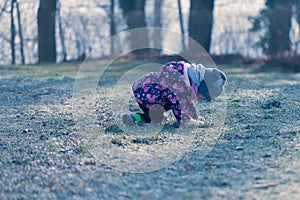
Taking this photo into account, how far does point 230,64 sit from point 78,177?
431 inches

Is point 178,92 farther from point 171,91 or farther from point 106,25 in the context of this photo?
point 106,25

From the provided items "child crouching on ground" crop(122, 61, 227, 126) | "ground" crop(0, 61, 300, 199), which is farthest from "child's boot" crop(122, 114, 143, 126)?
"ground" crop(0, 61, 300, 199)

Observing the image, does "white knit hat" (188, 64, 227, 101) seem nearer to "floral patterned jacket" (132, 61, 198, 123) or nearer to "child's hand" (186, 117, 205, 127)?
"floral patterned jacket" (132, 61, 198, 123)

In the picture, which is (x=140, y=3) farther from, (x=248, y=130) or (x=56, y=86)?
(x=248, y=130)

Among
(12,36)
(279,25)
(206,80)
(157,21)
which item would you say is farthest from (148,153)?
(12,36)

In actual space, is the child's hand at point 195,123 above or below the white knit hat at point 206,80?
below

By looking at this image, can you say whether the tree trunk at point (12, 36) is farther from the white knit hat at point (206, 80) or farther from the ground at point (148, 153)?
the white knit hat at point (206, 80)

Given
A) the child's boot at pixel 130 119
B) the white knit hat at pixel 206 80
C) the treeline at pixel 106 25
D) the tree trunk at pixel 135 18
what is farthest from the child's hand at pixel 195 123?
the tree trunk at pixel 135 18

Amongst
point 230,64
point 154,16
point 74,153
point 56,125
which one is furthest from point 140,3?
point 74,153

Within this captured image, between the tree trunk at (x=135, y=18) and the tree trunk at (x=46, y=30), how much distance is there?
3427 mm

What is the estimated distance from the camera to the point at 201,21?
16594 mm

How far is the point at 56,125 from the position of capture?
18.6 feet

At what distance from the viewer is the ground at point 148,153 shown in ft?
11.2

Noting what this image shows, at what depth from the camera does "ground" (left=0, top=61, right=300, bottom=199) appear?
3416 millimetres
